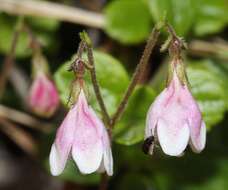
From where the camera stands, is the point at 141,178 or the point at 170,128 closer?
the point at 170,128

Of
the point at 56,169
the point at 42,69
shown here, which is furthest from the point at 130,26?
the point at 56,169

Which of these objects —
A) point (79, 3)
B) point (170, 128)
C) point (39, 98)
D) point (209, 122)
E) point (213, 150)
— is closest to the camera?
point (170, 128)

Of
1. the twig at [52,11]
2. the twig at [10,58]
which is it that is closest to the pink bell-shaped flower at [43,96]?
the twig at [10,58]

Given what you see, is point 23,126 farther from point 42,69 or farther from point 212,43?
point 212,43

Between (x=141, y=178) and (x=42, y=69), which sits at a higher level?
(x=42, y=69)

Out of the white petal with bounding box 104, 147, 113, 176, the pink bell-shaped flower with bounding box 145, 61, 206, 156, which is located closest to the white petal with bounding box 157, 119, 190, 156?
the pink bell-shaped flower with bounding box 145, 61, 206, 156

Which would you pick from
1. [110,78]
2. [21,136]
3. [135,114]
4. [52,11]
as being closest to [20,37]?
[52,11]
